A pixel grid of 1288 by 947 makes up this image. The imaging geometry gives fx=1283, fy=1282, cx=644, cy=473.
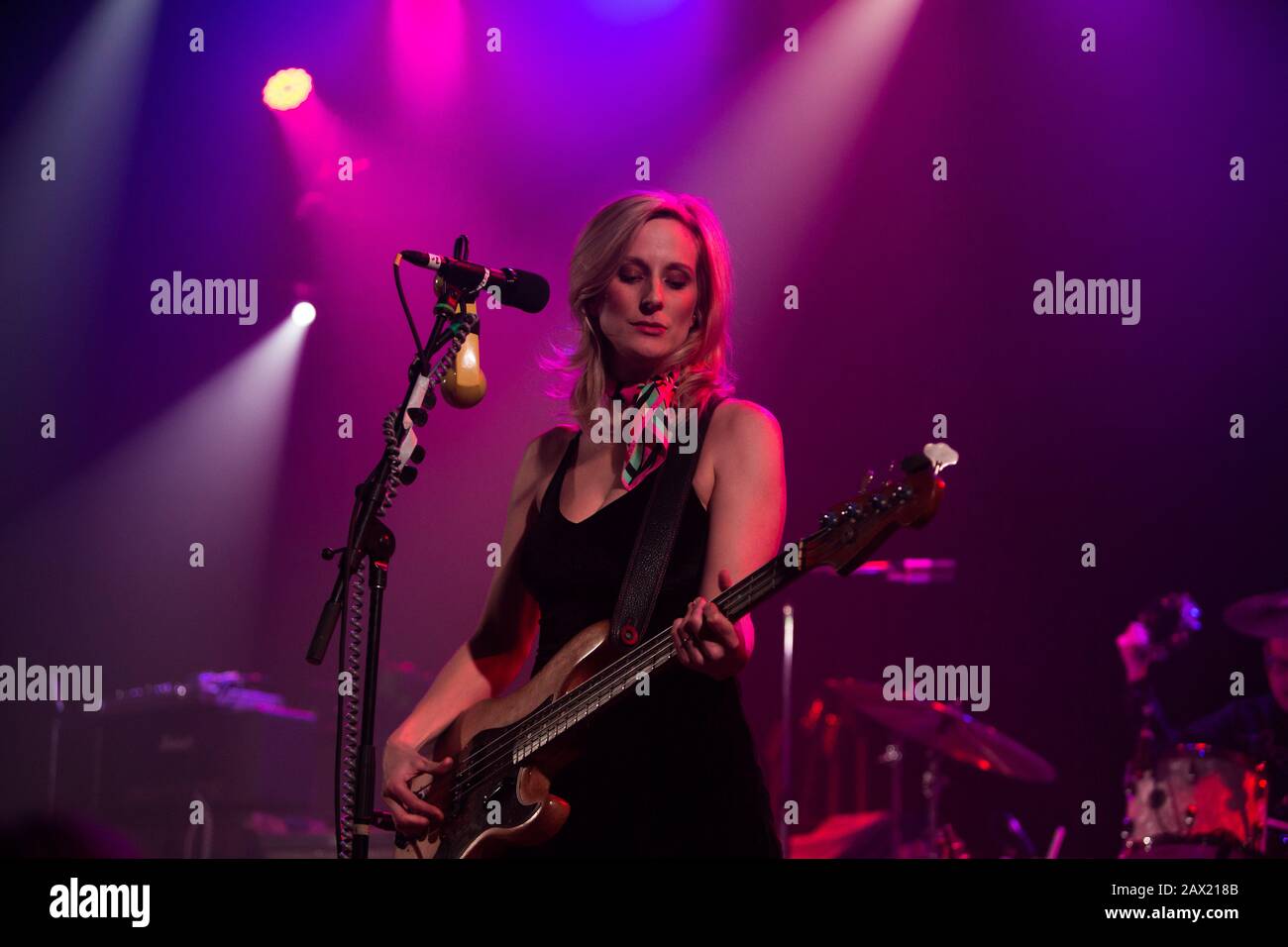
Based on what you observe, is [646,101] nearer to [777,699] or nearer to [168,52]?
[168,52]

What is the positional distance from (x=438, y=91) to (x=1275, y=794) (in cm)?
491

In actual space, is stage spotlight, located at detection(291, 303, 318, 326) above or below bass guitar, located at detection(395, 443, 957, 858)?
above

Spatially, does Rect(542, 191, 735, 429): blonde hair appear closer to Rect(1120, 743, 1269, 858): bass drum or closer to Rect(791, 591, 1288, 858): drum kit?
Rect(791, 591, 1288, 858): drum kit

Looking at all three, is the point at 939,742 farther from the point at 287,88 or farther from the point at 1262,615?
the point at 287,88

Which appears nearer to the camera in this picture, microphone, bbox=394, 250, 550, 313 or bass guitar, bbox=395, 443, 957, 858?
bass guitar, bbox=395, 443, 957, 858

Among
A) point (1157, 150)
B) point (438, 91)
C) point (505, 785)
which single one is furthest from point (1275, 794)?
point (438, 91)

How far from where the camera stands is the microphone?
2.69 metres

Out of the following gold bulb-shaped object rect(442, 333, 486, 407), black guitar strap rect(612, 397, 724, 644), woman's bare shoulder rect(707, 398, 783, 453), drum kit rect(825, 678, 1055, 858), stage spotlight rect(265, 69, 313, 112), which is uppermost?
stage spotlight rect(265, 69, 313, 112)

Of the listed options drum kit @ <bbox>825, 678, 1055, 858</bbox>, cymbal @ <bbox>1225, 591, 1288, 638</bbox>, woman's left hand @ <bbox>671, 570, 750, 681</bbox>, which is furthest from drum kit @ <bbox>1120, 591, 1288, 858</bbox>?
woman's left hand @ <bbox>671, 570, 750, 681</bbox>

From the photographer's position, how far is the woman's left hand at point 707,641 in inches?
88.4

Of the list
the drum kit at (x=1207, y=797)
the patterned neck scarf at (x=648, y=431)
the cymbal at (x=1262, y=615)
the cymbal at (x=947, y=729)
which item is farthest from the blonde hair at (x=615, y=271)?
the drum kit at (x=1207, y=797)

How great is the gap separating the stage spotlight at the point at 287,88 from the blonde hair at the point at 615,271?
3.48 meters

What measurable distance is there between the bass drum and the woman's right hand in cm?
365

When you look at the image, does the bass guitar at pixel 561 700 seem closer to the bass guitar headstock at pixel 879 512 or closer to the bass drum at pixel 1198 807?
the bass guitar headstock at pixel 879 512
